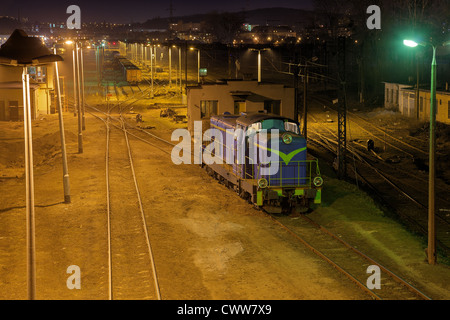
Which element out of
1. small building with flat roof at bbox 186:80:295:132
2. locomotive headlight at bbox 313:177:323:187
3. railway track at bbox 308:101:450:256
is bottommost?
railway track at bbox 308:101:450:256

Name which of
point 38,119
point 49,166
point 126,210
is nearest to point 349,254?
point 126,210

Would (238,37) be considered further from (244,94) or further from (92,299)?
(92,299)

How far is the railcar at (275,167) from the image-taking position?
2080 cm

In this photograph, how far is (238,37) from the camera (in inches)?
7456

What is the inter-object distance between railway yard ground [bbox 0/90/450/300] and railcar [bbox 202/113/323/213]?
739 millimetres

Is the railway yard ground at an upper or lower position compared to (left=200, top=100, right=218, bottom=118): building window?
lower

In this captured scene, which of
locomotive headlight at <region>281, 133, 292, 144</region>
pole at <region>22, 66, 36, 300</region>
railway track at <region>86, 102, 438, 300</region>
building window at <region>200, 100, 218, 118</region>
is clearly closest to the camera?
pole at <region>22, 66, 36, 300</region>

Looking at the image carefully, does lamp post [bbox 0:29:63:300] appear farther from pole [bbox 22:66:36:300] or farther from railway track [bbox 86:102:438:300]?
railway track [bbox 86:102:438:300]

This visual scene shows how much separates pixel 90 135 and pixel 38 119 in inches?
501

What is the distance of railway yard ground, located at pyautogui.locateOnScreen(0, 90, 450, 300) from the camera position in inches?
556

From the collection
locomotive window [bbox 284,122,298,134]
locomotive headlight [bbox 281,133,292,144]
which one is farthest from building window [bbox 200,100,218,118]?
locomotive headlight [bbox 281,133,292,144]

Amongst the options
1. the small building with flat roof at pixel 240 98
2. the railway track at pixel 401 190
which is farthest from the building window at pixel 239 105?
the railway track at pixel 401 190

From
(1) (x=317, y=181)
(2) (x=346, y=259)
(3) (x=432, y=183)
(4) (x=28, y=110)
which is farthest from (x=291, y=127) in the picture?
(4) (x=28, y=110)

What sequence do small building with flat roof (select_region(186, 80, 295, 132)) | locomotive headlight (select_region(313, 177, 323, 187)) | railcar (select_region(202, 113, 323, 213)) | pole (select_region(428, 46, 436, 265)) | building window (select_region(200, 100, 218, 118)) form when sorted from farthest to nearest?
building window (select_region(200, 100, 218, 118)) → small building with flat roof (select_region(186, 80, 295, 132)) → locomotive headlight (select_region(313, 177, 323, 187)) → railcar (select_region(202, 113, 323, 213)) → pole (select_region(428, 46, 436, 265))
